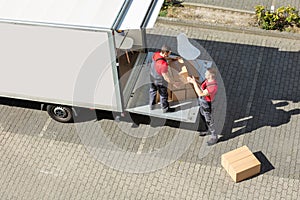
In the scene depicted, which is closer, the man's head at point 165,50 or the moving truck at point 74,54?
the moving truck at point 74,54

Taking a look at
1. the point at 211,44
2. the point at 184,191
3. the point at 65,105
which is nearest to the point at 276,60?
the point at 211,44

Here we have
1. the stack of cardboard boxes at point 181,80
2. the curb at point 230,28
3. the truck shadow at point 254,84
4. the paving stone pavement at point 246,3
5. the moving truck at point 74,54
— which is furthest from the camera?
the paving stone pavement at point 246,3

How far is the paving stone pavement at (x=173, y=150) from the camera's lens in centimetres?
1107

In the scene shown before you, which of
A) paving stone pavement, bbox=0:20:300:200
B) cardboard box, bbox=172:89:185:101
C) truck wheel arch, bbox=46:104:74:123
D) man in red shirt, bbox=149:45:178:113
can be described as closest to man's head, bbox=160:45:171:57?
man in red shirt, bbox=149:45:178:113

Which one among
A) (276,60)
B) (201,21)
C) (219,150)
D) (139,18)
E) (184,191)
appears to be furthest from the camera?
(201,21)

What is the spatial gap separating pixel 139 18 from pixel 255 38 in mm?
5454

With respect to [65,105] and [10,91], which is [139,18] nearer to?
[65,105]

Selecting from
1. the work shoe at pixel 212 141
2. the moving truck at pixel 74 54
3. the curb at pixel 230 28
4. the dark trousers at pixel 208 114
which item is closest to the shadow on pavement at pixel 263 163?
the work shoe at pixel 212 141

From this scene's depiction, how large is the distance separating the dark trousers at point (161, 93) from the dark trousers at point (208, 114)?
82 centimetres

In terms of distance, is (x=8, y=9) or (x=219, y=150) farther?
(x=219, y=150)

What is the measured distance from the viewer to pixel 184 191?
1100 centimetres

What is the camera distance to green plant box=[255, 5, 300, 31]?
572 inches

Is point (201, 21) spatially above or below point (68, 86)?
below

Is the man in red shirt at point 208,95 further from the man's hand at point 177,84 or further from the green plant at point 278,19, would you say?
the green plant at point 278,19
